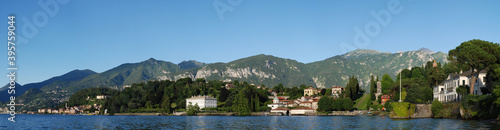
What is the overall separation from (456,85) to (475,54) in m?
14.3

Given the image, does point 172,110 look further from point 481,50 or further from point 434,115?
point 481,50

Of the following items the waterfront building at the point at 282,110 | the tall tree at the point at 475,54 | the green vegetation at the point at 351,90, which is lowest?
the waterfront building at the point at 282,110

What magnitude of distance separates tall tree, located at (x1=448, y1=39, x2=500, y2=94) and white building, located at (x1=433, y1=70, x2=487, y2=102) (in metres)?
1.67

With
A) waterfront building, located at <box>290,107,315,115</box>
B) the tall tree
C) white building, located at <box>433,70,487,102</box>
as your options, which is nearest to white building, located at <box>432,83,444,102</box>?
white building, located at <box>433,70,487,102</box>

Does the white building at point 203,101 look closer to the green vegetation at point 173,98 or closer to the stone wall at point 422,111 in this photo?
the green vegetation at point 173,98

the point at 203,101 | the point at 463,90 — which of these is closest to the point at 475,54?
the point at 463,90

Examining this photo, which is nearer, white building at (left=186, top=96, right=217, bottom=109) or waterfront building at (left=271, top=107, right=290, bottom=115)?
waterfront building at (left=271, top=107, right=290, bottom=115)

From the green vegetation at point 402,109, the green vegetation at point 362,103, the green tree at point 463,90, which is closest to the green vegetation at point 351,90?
the green vegetation at point 362,103

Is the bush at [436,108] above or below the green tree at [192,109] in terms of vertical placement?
above

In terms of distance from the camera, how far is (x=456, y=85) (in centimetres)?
7469

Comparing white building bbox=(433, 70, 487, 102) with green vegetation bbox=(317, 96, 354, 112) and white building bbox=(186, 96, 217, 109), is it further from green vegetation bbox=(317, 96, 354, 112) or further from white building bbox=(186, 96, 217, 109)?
white building bbox=(186, 96, 217, 109)

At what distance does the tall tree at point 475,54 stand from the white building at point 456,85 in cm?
167

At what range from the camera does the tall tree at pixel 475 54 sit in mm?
61938

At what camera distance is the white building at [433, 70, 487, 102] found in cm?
6644
